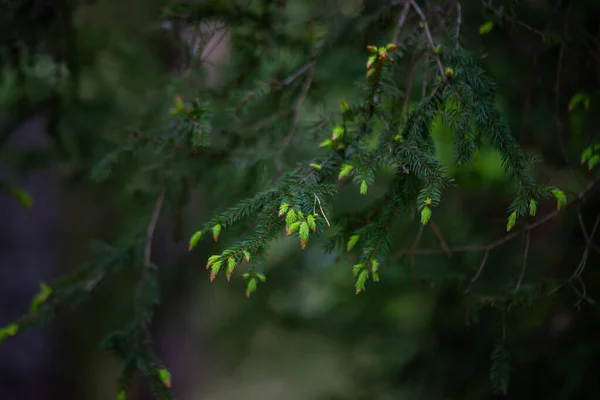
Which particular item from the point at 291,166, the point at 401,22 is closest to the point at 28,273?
the point at 291,166

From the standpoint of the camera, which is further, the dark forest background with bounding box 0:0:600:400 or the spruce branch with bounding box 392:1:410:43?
the dark forest background with bounding box 0:0:600:400

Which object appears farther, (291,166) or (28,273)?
(28,273)

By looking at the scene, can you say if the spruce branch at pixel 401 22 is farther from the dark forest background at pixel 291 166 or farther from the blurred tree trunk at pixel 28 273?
the blurred tree trunk at pixel 28 273

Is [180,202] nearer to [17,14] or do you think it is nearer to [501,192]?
[17,14]

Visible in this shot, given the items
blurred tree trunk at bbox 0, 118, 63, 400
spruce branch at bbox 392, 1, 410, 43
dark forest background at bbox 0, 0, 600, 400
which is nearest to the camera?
spruce branch at bbox 392, 1, 410, 43

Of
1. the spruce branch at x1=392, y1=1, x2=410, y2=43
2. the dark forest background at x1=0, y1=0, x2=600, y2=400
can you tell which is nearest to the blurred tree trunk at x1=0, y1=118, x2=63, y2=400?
the dark forest background at x1=0, y1=0, x2=600, y2=400

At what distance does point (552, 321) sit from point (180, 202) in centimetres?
265

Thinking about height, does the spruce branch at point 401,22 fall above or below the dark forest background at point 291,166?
above

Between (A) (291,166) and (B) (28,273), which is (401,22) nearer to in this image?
(A) (291,166)

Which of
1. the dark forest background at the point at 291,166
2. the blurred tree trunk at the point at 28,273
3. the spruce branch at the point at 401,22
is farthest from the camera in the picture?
the blurred tree trunk at the point at 28,273

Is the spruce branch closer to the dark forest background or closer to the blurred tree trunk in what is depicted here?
the dark forest background

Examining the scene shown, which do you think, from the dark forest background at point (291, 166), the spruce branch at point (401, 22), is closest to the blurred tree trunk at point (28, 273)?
the dark forest background at point (291, 166)

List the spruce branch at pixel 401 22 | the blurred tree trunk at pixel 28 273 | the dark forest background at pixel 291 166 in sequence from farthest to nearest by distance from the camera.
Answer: the blurred tree trunk at pixel 28 273
the dark forest background at pixel 291 166
the spruce branch at pixel 401 22

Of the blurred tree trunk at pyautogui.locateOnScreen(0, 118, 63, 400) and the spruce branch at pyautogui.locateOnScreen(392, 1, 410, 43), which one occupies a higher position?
the spruce branch at pyautogui.locateOnScreen(392, 1, 410, 43)
